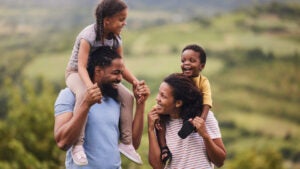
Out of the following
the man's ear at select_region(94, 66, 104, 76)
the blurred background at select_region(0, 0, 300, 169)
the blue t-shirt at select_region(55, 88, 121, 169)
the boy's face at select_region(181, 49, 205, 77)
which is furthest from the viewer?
the blurred background at select_region(0, 0, 300, 169)

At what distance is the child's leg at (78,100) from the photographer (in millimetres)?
2549

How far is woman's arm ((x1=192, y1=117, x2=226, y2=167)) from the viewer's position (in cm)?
263

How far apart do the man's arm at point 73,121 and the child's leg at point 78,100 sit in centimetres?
3

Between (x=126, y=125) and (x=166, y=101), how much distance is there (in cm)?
23

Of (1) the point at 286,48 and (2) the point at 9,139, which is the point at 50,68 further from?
(2) the point at 9,139

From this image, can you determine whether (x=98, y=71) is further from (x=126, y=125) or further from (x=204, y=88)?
(x=204, y=88)

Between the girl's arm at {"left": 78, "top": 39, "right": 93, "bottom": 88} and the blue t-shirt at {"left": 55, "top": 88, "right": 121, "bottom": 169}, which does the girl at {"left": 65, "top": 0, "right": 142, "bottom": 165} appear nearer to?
the girl's arm at {"left": 78, "top": 39, "right": 93, "bottom": 88}

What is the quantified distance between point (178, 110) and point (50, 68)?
214 feet

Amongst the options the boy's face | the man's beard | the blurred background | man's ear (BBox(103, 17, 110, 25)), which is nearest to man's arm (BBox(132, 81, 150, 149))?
the man's beard

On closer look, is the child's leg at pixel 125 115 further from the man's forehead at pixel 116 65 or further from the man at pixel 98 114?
the man's forehead at pixel 116 65

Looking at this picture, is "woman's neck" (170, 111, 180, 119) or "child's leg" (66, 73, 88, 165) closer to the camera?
"child's leg" (66, 73, 88, 165)

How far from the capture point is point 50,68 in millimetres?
66875

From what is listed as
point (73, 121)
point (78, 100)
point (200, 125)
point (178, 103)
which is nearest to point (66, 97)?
point (78, 100)

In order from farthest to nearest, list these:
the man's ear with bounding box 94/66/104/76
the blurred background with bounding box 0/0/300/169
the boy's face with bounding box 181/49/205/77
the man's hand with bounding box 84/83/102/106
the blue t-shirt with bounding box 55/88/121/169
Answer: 1. the blurred background with bounding box 0/0/300/169
2. the boy's face with bounding box 181/49/205/77
3. the man's ear with bounding box 94/66/104/76
4. the blue t-shirt with bounding box 55/88/121/169
5. the man's hand with bounding box 84/83/102/106
